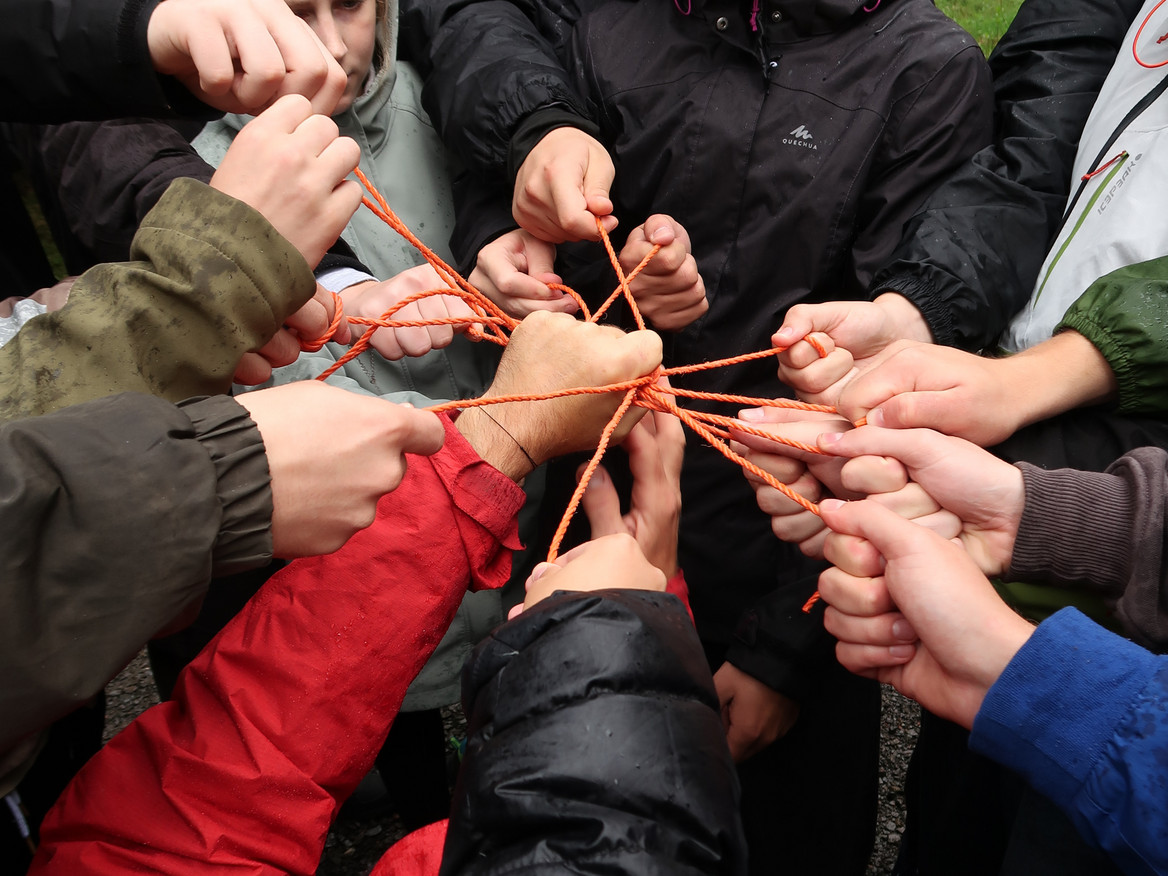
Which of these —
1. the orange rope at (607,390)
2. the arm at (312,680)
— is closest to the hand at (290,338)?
the orange rope at (607,390)

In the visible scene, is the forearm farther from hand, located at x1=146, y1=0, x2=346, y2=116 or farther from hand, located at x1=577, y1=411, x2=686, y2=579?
hand, located at x1=146, y1=0, x2=346, y2=116

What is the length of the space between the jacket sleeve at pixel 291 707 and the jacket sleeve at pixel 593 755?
1.30 feet

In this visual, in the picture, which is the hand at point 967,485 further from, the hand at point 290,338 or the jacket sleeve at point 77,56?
the jacket sleeve at point 77,56

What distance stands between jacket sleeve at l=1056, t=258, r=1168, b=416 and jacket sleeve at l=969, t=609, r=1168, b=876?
574mm

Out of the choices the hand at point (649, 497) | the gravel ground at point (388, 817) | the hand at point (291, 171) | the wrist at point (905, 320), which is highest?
the hand at point (291, 171)

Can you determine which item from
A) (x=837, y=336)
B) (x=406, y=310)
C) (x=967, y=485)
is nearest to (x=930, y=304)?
(x=837, y=336)

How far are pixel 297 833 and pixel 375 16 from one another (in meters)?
1.88

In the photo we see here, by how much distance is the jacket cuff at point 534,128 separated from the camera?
73.9 inches

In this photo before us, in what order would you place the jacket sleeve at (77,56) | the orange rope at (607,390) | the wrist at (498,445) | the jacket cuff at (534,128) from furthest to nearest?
the jacket cuff at (534,128)
the wrist at (498,445)
the orange rope at (607,390)
the jacket sleeve at (77,56)

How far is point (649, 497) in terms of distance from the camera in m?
1.70

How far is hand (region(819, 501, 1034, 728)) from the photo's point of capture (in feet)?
3.46

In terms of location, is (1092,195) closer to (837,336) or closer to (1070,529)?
(837,336)

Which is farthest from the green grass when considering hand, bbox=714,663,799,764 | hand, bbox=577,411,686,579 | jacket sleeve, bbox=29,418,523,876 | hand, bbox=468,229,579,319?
jacket sleeve, bbox=29,418,523,876

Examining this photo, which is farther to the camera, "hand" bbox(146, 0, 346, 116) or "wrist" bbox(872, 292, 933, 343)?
"wrist" bbox(872, 292, 933, 343)
